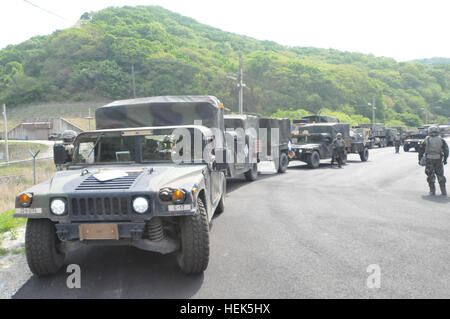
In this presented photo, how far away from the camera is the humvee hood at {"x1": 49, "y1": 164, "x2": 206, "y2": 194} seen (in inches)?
166

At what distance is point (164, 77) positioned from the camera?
281 feet

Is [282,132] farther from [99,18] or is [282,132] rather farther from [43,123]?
[99,18]

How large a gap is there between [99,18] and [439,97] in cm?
10364

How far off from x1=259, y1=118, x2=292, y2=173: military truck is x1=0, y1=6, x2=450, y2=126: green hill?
54.9 meters

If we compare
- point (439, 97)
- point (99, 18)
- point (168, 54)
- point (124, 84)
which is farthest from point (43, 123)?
point (439, 97)

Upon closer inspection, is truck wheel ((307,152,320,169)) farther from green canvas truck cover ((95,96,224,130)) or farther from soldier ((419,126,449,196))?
green canvas truck cover ((95,96,224,130))

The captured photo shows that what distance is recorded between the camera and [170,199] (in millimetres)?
4109

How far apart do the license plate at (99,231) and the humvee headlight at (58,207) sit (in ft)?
0.88

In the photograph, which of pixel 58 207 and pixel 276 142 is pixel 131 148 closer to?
pixel 58 207

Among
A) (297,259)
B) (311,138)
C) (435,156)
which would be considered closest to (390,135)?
(311,138)

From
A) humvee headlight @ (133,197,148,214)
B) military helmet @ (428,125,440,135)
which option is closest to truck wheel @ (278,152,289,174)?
military helmet @ (428,125,440,135)

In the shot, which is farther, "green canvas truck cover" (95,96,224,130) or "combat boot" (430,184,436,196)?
"combat boot" (430,184,436,196)

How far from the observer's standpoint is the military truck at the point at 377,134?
35844 mm

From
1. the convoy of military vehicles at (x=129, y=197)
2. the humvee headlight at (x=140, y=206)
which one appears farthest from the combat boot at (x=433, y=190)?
the humvee headlight at (x=140, y=206)
